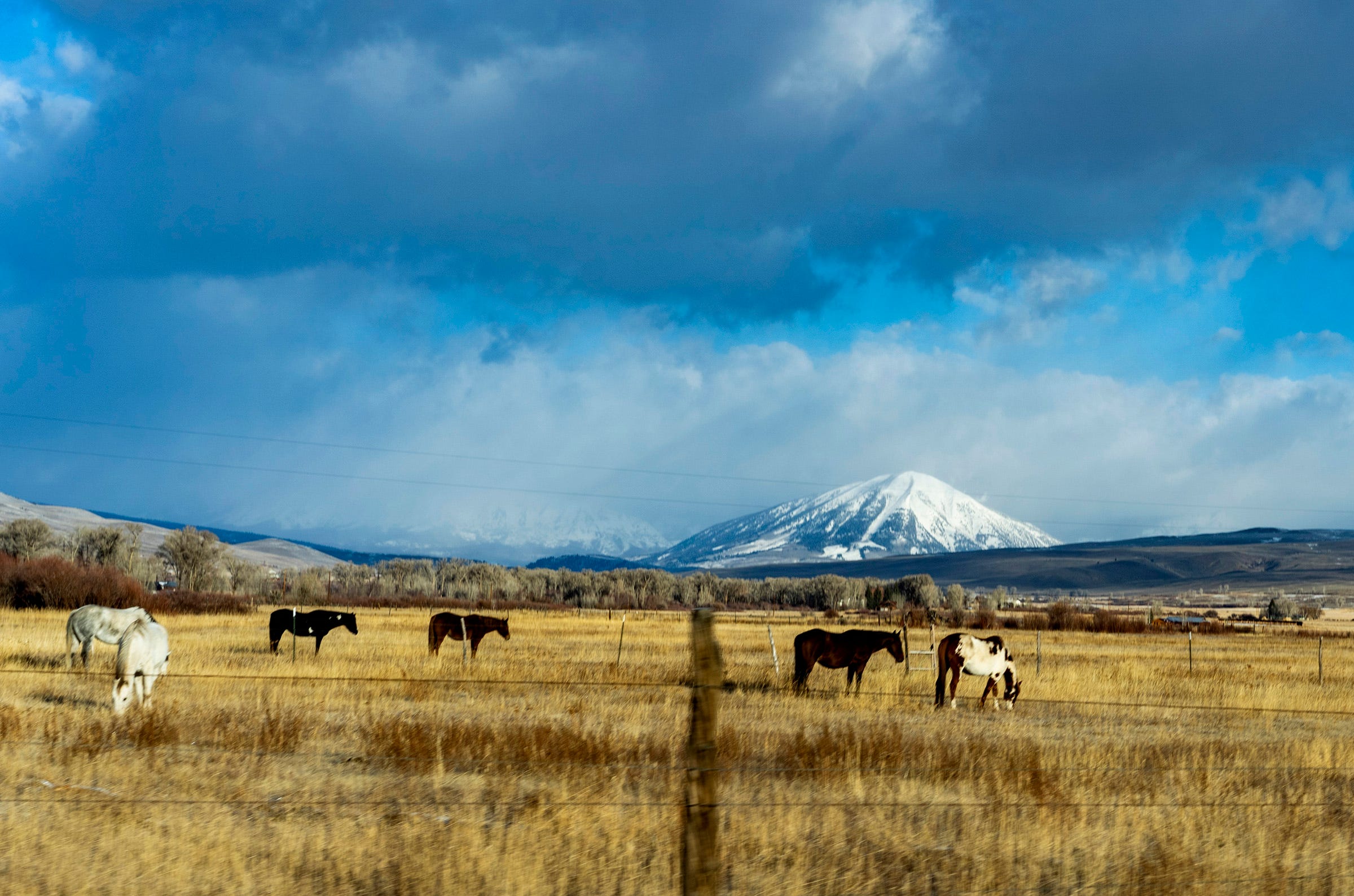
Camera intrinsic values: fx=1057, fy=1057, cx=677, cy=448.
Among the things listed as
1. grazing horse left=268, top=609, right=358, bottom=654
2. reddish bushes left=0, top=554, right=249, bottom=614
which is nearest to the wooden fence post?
grazing horse left=268, top=609, right=358, bottom=654

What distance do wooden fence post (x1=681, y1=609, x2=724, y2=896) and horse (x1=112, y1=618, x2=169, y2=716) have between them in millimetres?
10957

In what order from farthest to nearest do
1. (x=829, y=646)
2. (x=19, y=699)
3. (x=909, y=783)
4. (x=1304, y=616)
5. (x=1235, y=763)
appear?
(x=1304, y=616), (x=829, y=646), (x=19, y=699), (x=1235, y=763), (x=909, y=783)

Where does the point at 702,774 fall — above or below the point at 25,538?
below

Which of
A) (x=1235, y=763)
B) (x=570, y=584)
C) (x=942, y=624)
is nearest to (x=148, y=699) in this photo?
(x=1235, y=763)

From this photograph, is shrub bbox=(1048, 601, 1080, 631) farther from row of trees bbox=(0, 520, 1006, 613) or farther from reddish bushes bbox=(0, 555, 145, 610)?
reddish bushes bbox=(0, 555, 145, 610)

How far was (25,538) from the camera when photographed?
8006cm

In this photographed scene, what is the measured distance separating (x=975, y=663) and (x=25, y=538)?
267 ft

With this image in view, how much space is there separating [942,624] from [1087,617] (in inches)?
568

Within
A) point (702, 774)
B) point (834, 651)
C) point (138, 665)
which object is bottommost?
point (834, 651)

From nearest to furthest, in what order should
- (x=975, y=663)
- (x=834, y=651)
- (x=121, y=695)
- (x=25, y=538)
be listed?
(x=121, y=695)
(x=975, y=663)
(x=834, y=651)
(x=25, y=538)

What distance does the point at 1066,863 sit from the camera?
7.75 m

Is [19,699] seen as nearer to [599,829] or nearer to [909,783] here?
[599,829]

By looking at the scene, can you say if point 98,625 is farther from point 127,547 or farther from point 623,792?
point 127,547

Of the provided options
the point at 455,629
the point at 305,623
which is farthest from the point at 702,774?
the point at 305,623
